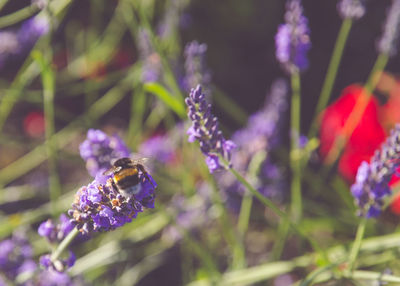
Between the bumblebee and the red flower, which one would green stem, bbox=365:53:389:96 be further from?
the bumblebee

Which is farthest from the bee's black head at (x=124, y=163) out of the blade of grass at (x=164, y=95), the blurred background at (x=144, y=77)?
the blurred background at (x=144, y=77)

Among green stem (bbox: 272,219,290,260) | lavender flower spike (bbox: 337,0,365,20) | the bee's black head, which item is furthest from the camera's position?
green stem (bbox: 272,219,290,260)

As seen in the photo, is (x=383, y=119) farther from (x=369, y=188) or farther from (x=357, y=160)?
(x=369, y=188)

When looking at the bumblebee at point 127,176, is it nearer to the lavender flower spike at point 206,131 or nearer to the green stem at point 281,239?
the lavender flower spike at point 206,131

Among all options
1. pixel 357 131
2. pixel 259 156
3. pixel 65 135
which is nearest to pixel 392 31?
pixel 357 131

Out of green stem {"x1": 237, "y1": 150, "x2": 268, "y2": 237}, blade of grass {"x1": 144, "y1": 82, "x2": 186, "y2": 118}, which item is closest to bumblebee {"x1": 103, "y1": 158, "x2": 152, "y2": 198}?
blade of grass {"x1": 144, "y1": 82, "x2": 186, "y2": 118}

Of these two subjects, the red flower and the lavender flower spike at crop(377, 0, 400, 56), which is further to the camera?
the red flower
